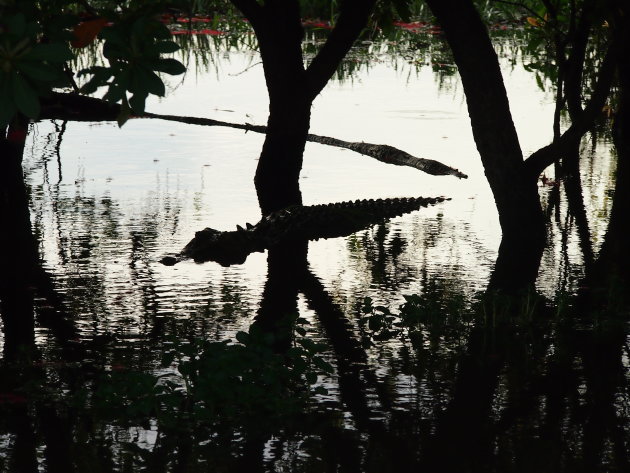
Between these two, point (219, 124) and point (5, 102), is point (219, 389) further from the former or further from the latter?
point (219, 124)

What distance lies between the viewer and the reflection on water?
3928 millimetres

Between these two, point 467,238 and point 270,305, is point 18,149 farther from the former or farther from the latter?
point 467,238

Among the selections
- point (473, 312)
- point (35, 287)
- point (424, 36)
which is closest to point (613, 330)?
point (473, 312)

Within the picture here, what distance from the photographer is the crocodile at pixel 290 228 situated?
714 cm

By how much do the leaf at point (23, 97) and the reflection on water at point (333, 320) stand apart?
4.91 ft

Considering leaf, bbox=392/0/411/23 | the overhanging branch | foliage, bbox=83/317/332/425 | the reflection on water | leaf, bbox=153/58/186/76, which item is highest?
leaf, bbox=392/0/411/23

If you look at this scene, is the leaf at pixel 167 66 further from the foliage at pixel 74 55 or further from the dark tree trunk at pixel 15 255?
the dark tree trunk at pixel 15 255

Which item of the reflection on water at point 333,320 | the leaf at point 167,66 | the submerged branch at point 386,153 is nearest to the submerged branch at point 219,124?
the submerged branch at point 386,153

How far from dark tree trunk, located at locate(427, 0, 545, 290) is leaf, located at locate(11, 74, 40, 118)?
15.0 feet

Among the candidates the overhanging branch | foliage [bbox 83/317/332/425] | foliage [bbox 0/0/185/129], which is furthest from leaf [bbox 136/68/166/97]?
the overhanging branch

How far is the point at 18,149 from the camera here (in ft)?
26.4

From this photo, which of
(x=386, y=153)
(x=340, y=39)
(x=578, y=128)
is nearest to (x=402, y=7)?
(x=340, y=39)

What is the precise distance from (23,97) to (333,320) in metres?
3.26

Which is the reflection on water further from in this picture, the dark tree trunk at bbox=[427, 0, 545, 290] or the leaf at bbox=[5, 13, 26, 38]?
the leaf at bbox=[5, 13, 26, 38]
